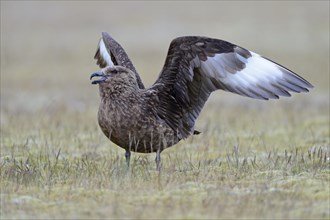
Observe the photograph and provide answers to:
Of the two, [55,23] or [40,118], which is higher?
[55,23]

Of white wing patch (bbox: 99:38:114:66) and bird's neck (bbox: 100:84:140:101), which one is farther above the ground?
white wing patch (bbox: 99:38:114:66)

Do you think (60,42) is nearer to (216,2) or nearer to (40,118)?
(216,2)

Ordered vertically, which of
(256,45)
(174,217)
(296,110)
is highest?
(256,45)

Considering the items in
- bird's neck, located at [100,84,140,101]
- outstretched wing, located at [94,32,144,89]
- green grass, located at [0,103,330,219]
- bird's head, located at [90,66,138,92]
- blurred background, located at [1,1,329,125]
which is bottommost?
green grass, located at [0,103,330,219]

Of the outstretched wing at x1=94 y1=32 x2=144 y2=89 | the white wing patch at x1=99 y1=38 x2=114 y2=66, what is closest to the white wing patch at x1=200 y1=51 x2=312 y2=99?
the outstretched wing at x1=94 y1=32 x2=144 y2=89

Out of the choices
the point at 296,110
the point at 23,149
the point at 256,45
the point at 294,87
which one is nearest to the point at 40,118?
the point at 23,149

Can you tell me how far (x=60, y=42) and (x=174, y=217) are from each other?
62.9 ft

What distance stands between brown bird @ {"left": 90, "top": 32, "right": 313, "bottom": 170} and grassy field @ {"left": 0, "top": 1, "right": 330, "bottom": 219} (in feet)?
1.06

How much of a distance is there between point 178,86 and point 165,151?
1.79 metres

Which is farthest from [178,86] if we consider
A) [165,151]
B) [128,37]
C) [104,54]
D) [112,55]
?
[128,37]

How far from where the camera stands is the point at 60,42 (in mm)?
23750

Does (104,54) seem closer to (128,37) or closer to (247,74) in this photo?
(247,74)

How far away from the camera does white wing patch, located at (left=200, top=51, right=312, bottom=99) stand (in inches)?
268

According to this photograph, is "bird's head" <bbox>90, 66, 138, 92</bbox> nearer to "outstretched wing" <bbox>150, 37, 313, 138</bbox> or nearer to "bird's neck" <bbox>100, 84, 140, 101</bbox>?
"bird's neck" <bbox>100, 84, 140, 101</bbox>
